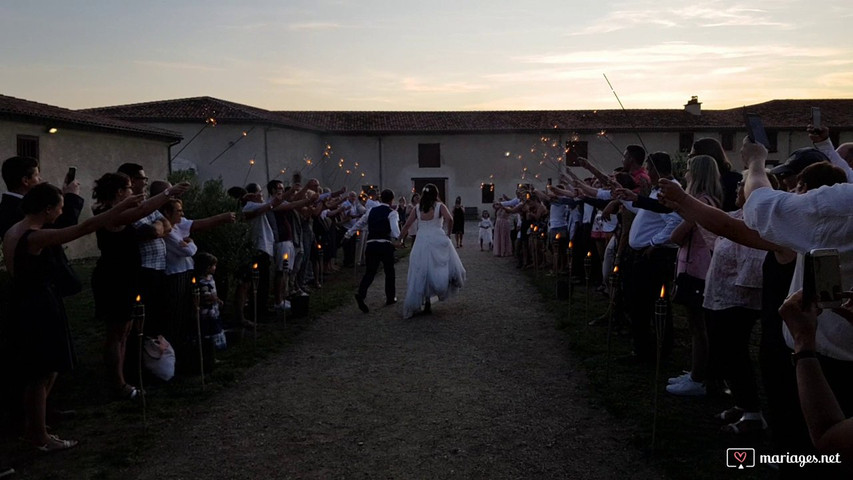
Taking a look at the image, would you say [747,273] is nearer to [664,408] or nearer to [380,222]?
[664,408]

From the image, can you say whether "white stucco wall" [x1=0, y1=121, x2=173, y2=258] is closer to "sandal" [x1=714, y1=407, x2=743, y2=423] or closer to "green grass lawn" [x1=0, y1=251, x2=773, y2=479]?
"green grass lawn" [x1=0, y1=251, x2=773, y2=479]

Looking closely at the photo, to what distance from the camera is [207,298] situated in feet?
25.5

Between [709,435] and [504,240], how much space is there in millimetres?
17416

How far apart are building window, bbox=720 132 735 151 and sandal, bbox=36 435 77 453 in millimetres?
47947

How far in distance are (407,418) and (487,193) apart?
133 ft

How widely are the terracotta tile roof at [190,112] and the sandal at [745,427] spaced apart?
114ft

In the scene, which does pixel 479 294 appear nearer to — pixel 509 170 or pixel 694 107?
pixel 509 170

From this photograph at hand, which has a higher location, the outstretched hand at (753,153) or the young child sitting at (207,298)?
the outstretched hand at (753,153)

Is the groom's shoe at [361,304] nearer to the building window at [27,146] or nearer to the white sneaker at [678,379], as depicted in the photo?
the white sneaker at [678,379]

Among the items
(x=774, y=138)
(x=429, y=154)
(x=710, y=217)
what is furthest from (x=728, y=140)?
(x=710, y=217)

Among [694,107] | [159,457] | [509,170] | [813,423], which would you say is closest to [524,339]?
[159,457]

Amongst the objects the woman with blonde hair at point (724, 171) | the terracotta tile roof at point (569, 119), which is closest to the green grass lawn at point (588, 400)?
the woman with blonde hair at point (724, 171)

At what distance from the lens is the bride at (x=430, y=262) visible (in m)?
A: 10.7

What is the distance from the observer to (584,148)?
149 feet
